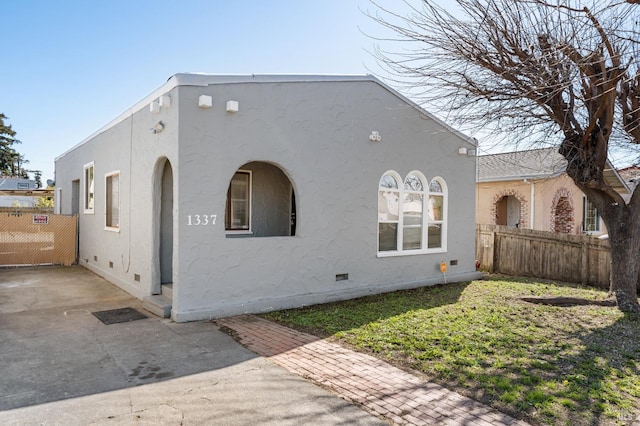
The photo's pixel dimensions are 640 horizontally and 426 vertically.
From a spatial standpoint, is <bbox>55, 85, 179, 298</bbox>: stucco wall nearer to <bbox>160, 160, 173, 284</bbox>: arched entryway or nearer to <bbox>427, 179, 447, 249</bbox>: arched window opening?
<bbox>160, 160, 173, 284</bbox>: arched entryway

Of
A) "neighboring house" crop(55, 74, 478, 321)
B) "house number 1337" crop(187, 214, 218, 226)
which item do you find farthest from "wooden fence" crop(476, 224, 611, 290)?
"house number 1337" crop(187, 214, 218, 226)

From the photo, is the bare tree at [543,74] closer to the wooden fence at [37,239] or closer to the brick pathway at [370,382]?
the brick pathway at [370,382]

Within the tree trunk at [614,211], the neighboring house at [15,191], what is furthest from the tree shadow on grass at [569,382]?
the neighboring house at [15,191]

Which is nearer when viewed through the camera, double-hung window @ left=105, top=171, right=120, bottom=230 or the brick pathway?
the brick pathway

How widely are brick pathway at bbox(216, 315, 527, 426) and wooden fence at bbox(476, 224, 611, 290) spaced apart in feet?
27.1

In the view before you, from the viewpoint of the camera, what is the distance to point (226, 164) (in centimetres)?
699

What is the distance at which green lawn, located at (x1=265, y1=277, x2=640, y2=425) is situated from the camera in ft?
12.9

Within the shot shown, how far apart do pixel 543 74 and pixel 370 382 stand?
565cm

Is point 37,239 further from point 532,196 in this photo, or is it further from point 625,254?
point 532,196

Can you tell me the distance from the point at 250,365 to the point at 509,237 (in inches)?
388

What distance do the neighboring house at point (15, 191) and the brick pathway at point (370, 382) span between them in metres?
22.9

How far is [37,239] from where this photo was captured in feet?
42.1

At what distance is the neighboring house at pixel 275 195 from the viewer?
677 centimetres

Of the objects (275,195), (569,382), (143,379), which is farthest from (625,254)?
(143,379)
